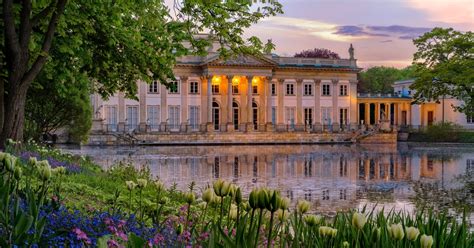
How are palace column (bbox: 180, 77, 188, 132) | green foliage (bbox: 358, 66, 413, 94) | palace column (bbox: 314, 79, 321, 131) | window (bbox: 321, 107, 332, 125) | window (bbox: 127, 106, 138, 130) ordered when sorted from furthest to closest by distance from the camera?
green foliage (bbox: 358, 66, 413, 94), window (bbox: 321, 107, 332, 125), palace column (bbox: 314, 79, 321, 131), palace column (bbox: 180, 77, 188, 132), window (bbox: 127, 106, 138, 130)

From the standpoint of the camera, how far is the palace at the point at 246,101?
A: 6431 centimetres

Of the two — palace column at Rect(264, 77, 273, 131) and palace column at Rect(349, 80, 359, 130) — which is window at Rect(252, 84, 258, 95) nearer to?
palace column at Rect(264, 77, 273, 131)

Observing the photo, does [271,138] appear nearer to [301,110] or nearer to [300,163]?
[301,110]

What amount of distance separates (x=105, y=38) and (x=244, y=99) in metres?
54.6

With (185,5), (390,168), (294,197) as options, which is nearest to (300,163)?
(390,168)

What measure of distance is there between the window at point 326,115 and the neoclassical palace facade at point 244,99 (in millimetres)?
32

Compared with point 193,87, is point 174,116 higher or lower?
lower

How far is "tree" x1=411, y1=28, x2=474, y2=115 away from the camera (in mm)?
35031

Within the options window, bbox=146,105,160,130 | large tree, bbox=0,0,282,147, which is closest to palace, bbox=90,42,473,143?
window, bbox=146,105,160,130

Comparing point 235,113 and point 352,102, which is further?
point 352,102

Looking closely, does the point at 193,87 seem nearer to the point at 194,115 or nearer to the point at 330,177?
the point at 194,115

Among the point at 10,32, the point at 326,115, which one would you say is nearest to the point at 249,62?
the point at 326,115

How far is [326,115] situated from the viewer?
233ft

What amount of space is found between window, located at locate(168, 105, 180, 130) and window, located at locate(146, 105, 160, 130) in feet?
3.93
